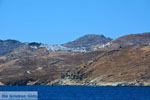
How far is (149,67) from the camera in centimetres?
19738

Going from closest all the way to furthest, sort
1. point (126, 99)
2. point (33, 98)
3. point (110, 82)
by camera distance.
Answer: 1. point (33, 98)
2. point (126, 99)
3. point (110, 82)

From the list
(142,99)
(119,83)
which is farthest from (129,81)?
(142,99)

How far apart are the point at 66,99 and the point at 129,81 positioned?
8967cm

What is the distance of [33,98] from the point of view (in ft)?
152

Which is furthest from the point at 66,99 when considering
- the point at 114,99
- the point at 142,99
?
the point at 142,99

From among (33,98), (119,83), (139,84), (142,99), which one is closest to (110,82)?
(119,83)

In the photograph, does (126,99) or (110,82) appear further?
(110,82)

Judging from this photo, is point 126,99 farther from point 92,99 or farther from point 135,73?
point 135,73

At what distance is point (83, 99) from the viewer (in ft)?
344

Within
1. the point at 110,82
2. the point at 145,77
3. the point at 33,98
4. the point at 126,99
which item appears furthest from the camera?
the point at 110,82

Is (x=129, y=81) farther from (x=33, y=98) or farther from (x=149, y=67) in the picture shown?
(x=33, y=98)

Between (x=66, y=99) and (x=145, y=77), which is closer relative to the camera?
(x=66, y=99)

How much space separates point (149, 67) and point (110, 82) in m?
23.3

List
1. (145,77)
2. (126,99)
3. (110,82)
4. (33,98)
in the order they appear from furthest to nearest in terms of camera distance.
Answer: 1. (110,82)
2. (145,77)
3. (126,99)
4. (33,98)
